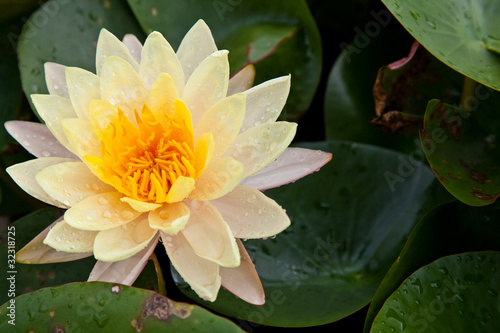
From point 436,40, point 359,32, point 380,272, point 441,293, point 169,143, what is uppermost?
point 169,143

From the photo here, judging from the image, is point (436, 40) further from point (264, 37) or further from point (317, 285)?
point (317, 285)

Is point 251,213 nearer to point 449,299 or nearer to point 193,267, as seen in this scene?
point 193,267

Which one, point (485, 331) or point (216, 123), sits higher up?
point (216, 123)

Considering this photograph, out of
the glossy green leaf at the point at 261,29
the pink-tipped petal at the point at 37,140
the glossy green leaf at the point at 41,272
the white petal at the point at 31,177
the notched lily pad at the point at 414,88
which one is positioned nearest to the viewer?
the white petal at the point at 31,177

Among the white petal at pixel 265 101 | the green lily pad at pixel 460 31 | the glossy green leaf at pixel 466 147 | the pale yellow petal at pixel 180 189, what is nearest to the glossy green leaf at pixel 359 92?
the glossy green leaf at pixel 466 147

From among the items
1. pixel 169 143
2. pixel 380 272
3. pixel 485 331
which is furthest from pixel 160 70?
pixel 485 331

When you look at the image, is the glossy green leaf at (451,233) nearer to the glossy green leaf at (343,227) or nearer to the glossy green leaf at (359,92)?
the glossy green leaf at (343,227)

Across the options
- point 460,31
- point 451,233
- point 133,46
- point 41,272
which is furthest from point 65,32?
point 451,233

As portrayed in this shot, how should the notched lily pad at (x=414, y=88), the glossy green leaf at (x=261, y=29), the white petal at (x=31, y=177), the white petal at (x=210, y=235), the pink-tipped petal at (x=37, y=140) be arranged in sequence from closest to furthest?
the white petal at (x=210, y=235) < the white petal at (x=31, y=177) < the pink-tipped petal at (x=37, y=140) < the notched lily pad at (x=414, y=88) < the glossy green leaf at (x=261, y=29)
